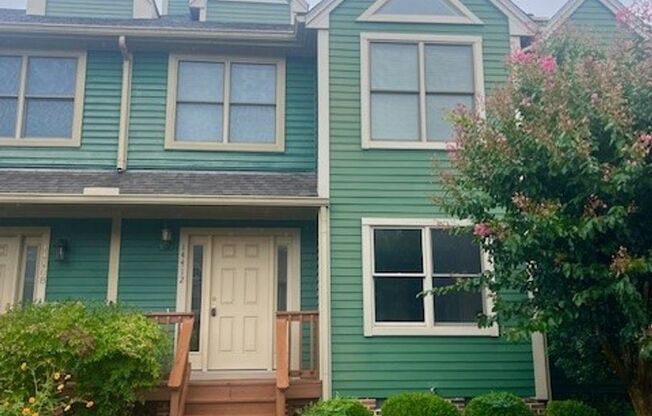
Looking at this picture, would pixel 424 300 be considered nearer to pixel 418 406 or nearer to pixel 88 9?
pixel 418 406

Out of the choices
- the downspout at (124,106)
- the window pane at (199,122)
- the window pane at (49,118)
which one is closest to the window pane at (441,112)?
the window pane at (199,122)

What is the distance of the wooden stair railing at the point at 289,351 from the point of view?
693 cm

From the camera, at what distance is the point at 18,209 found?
325 inches

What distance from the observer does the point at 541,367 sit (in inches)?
303

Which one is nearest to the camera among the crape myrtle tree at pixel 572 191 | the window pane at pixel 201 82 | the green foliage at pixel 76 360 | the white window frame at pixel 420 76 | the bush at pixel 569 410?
the crape myrtle tree at pixel 572 191

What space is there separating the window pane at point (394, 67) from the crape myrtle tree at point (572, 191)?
2450 millimetres

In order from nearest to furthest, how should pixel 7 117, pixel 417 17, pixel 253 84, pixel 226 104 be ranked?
pixel 417 17
pixel 7 117
pixel 226 104
pixel 253 84

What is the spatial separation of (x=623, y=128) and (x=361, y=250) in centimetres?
353

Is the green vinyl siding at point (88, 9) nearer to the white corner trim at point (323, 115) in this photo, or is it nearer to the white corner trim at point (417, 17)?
the white corner trim at point (323, 115)

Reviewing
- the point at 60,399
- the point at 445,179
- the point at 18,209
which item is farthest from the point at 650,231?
the point at 18,209

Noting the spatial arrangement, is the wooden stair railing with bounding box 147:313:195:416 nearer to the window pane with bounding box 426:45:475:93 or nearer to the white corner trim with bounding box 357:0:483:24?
the window pane with bounding box 426:45:475:93

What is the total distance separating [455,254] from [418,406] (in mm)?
2091

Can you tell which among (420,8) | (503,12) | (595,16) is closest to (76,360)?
(420,8)

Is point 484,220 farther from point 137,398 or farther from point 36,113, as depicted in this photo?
point 36,113
